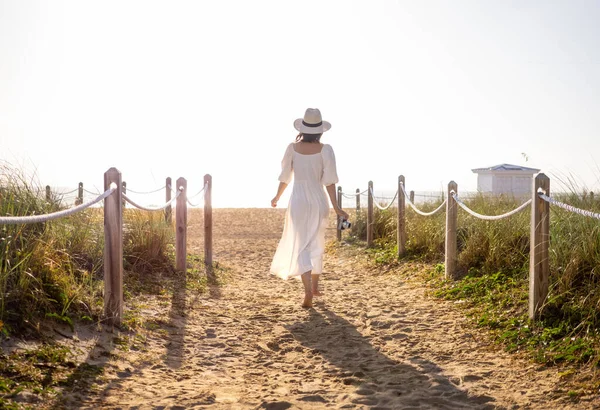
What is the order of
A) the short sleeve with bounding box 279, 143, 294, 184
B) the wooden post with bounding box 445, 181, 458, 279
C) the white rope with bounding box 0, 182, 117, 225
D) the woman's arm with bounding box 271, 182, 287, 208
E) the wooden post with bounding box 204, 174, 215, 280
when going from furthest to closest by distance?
the wooden post with bounding box 204, 174, 215, 280 → the wooden post with bounding box 445, 181, 458, 279 → the woman's arm with bounding box 271, 182, 287, 208 → the short sleeve with bounding box 279, 143, 294, 184 → the white rope with bounding box 0, 182, 117, 225

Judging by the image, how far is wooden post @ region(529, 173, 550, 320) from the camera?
16.9 ft

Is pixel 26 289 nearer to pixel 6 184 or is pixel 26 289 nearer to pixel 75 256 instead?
pixel 75 256

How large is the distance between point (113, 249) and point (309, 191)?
8.08 ft

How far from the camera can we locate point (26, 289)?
14.7 feet

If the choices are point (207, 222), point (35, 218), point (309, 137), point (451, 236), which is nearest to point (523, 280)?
point (451, 236)

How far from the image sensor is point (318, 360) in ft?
15.9

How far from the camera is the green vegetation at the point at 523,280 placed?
15.3 feet

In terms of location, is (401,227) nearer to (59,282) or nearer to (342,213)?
(342,213)

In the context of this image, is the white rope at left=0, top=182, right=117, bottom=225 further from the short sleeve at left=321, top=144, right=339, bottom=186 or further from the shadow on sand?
the short sleeve at left=321, top=144, right=339, bottom=186

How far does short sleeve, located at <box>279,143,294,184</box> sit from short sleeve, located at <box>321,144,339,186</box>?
38 centimetres

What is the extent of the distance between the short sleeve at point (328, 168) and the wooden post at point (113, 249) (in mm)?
2414

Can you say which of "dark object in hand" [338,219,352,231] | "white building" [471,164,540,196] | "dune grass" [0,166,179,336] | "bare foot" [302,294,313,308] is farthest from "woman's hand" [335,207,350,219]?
"white building" [471,164,540,196]

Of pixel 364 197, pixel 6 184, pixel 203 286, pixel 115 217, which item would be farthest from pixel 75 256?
pixel 364 197

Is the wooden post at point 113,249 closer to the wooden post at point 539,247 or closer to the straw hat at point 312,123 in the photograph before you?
the straw hat at point 312,123
